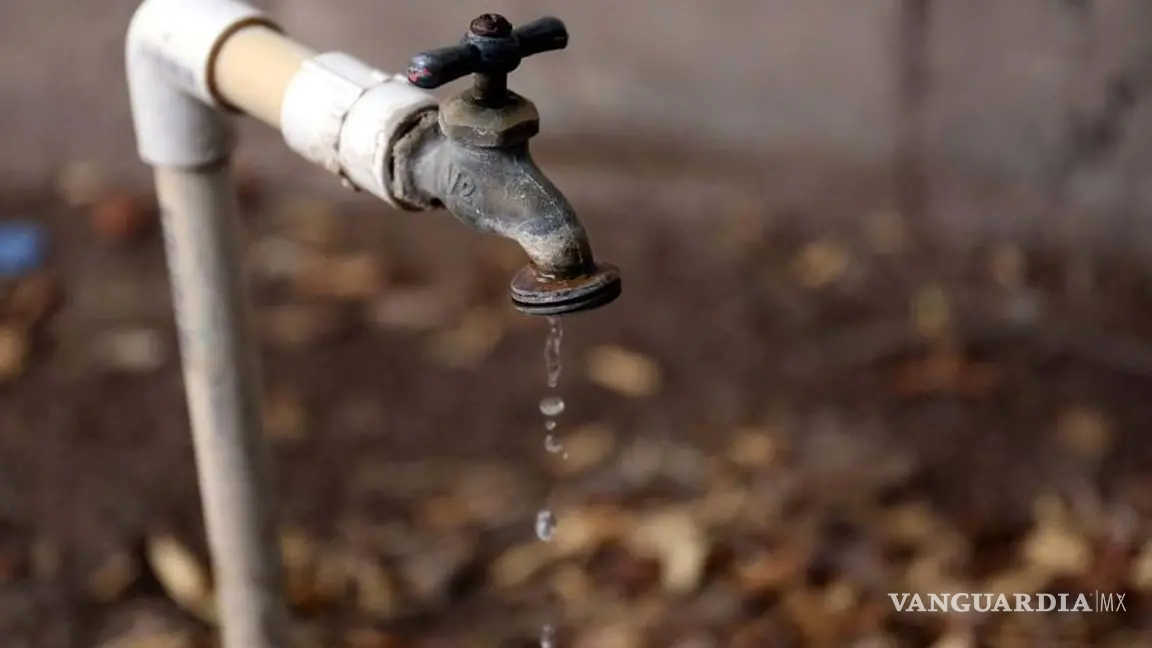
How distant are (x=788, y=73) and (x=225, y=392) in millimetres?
1210

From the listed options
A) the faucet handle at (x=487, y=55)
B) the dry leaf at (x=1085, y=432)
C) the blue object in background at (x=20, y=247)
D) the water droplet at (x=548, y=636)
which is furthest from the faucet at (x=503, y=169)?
the blue object in background at (x=20, y=247)

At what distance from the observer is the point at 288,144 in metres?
0.88

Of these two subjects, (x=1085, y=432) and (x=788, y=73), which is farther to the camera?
(x=788, y=73)

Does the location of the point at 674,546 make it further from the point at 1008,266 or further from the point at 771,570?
the point at 1008,266

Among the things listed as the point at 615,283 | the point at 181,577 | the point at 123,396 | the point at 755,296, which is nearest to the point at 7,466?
the point at 123,396

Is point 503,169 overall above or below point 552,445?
above

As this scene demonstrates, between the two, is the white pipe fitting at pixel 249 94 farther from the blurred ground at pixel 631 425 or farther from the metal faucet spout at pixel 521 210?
the blurred ground at pixel 631 425

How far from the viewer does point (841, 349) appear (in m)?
1.73

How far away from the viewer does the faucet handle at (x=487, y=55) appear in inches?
26.1

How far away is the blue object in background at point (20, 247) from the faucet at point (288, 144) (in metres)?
1.04

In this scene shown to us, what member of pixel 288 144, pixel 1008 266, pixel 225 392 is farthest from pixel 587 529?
pixel 1008 266

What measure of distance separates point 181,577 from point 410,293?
64 centimetres

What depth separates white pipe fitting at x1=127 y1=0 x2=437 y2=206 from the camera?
788 mm

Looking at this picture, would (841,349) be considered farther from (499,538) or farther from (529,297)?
(529,297)
